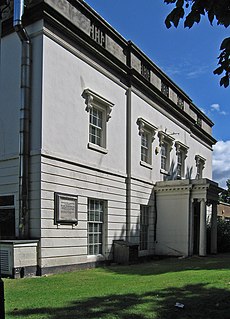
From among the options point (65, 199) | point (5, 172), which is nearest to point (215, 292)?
point (65, 199)

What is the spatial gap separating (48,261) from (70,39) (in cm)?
759

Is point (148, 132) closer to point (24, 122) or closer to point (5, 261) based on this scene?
point (24, 122)

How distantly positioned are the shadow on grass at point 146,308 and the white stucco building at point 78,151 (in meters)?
4.85

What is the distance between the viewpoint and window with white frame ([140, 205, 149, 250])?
19359 mm

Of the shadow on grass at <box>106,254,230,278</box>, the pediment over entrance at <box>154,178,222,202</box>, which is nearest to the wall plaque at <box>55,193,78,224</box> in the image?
the shadow on grass at <box>106,254,230,278</box>

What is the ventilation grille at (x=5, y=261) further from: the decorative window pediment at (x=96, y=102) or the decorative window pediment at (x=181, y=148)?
the decorative window pediment at (x=181, y=148)

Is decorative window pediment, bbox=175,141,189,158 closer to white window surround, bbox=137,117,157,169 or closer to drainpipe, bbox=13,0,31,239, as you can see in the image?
white window surround, bbox=137,117,157,169

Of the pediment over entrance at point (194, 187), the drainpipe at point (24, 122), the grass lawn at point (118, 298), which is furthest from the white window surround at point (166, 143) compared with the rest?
the grass lawn at point (118, 298)

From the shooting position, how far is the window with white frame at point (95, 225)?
1517cm

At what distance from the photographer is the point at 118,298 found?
7648 mm

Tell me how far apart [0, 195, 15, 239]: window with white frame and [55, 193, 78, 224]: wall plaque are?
4.64ft

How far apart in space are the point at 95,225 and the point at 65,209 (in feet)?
7.99

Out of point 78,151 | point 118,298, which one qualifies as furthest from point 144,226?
point 118,298

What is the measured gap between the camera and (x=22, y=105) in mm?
12961
